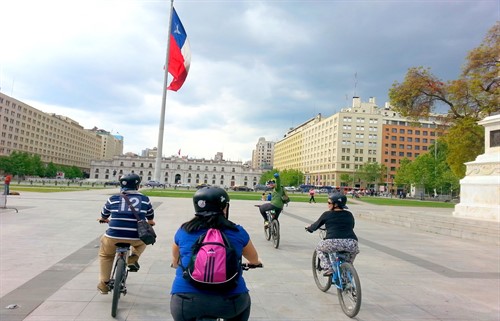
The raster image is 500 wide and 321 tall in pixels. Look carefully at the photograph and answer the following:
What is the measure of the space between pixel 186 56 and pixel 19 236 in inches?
854

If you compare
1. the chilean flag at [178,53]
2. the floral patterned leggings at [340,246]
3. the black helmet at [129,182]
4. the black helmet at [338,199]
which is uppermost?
the chilean flag at [178,53]

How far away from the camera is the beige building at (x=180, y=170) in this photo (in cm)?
14162

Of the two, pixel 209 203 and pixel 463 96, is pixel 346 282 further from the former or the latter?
pixel 463 96

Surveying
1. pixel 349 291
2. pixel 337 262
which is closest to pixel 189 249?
pixel 349 291

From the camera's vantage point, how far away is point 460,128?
24625 mm

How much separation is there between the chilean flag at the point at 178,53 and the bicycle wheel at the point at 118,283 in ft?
80.0

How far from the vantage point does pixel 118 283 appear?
4207 millimetres

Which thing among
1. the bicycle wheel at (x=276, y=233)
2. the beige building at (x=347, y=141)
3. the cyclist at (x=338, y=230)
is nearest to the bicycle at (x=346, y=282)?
the cyclist at (x=338, y=230)

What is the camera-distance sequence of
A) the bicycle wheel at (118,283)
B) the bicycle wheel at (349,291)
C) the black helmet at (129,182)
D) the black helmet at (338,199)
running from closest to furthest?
the bicycle wheel at (118,283) < the bicycle wheel at (349,291) < the black helmet at (129,182) < the black helmet at (338,199)

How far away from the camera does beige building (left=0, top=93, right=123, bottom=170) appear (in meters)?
96.9

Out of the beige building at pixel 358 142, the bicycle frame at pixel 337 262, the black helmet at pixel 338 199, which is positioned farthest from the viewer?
the beige building at pixel 358 142

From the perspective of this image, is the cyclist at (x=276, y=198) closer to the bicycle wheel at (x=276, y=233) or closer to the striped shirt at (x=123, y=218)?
the bicycle wheel at (x=276, y=233)

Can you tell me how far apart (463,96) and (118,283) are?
28285 mm

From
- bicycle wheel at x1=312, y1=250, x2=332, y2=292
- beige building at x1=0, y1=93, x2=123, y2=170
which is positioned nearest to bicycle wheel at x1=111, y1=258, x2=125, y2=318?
bicycle wheel at x1=312, y1=250, x2=332, y2=292
